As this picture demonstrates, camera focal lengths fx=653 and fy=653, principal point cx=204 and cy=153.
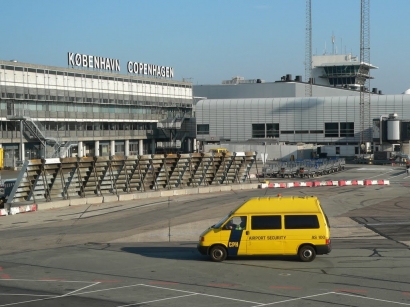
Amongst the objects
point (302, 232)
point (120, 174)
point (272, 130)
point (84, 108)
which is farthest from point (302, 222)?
point (272, 130)

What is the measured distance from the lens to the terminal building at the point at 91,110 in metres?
84.3

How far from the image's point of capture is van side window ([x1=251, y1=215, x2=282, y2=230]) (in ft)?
76.8

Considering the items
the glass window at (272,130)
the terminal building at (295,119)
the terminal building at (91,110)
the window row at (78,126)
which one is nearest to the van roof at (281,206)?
the terminal building at (91,110)

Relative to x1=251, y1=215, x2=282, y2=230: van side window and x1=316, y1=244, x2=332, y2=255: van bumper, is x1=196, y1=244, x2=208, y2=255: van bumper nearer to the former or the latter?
x1=251, y1=215, x2=282, y2=230: van side window

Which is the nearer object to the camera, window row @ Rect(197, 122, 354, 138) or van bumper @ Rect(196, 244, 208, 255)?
van bumper @ Rect(196, 244, 208, 255)

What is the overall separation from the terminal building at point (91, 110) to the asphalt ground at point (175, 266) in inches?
1781

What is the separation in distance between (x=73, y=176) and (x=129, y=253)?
2202 centimetres

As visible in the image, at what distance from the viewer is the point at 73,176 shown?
47406mm

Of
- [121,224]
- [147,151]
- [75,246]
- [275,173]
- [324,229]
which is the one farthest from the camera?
[147,151]

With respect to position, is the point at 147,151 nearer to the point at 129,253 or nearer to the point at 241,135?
the point at 241,135

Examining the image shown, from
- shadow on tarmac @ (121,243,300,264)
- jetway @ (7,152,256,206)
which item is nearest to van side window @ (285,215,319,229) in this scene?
shadow on tarmac @ (121,243,300,264)

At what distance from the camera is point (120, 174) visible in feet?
169

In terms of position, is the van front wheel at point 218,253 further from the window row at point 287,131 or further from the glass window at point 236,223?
the window row at point 287,131

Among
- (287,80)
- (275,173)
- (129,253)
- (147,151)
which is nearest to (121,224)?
(129,253)
